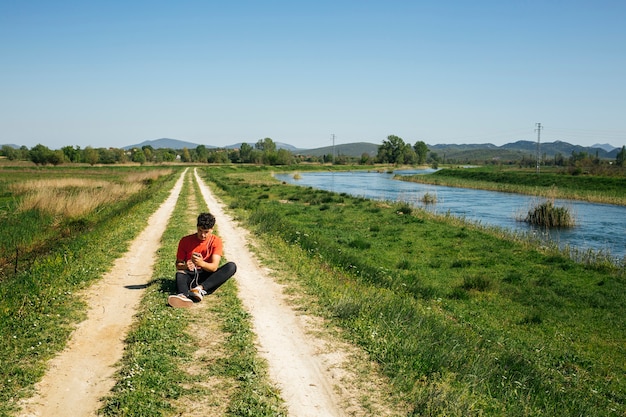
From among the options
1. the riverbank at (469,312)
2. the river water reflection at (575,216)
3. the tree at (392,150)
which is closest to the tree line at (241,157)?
the tree at (392,150)

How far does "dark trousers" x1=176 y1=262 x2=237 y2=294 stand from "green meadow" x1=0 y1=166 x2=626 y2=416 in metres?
0.40

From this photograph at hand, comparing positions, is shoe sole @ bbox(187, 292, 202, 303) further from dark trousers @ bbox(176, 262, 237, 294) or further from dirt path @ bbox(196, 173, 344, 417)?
dirt path @ bbox(196, 173, 344, 417)

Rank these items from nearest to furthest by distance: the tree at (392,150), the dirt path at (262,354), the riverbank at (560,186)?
the dirt path at (262,354)
the riverbank at (560,186)
the tree at (392,150)

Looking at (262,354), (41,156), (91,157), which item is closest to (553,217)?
(262,354)

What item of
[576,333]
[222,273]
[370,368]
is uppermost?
[222,273]

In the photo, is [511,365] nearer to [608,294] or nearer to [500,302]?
[500,302]

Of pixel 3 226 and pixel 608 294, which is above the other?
pixel 3 226

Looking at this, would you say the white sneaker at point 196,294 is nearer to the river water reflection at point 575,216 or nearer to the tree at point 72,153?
the river water reflection at point 575,216

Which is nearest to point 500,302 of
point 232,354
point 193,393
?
point 232,354

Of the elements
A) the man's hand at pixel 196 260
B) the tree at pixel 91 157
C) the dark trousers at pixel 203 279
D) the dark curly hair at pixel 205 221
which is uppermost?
the tree at pixel 91 157

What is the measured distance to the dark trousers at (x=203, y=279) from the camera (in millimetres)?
9311

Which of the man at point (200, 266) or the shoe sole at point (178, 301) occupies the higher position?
the man at point (200, 266)

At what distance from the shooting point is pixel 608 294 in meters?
14.9

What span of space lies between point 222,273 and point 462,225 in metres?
21.6
